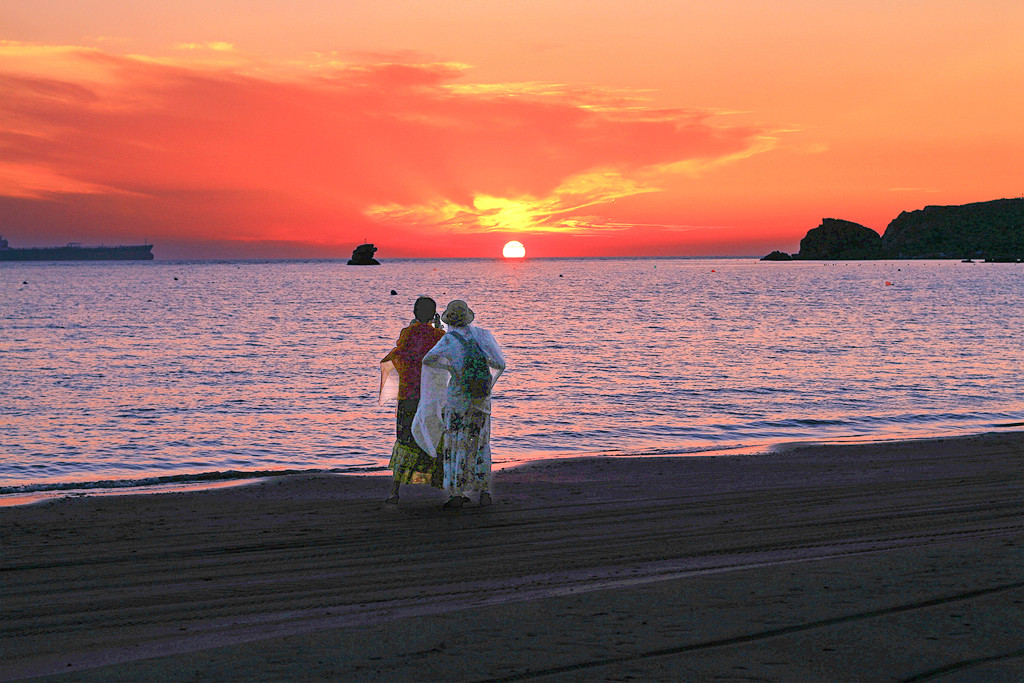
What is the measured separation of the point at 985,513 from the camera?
8.20 meters

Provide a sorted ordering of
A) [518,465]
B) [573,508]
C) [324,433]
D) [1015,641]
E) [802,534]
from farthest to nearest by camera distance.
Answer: [324,433] < [518,465] < [573,508] < [802,534] < [1015,641]

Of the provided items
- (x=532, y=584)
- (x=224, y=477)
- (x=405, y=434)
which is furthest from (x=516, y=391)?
(x=532, y=584)

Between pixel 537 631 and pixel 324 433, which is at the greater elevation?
pixel 537 631

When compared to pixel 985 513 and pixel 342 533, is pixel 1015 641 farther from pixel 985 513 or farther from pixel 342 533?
pixel 342 533

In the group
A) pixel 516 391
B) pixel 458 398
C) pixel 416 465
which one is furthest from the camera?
pixel 516 391

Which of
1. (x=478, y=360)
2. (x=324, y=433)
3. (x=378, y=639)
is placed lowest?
(x=324, y=433)

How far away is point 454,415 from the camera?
28.2 feet

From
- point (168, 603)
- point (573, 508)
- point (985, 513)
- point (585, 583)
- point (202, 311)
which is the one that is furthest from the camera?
point (202, 311)

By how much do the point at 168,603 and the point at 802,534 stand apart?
541cm

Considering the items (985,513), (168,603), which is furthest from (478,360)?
(985,513)

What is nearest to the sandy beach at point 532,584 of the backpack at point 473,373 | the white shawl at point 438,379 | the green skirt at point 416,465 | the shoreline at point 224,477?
the green skirt at point 416,465

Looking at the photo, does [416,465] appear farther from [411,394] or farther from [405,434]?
[411,394]

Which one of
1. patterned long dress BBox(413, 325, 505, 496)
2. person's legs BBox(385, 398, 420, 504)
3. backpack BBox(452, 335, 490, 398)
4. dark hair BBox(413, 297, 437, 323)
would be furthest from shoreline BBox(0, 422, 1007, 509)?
dark hair BBox(413, 297, 437, 323)

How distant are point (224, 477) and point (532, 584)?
24.8 feet
